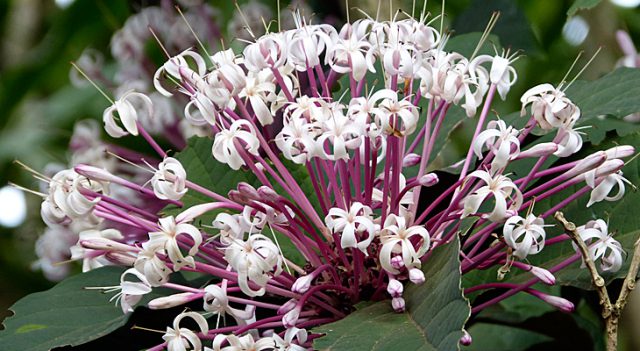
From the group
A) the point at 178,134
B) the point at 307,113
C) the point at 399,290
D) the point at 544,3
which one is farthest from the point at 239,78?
the point at 544,3

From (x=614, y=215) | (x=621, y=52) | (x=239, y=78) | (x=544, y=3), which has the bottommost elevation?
(x=544, y=3)

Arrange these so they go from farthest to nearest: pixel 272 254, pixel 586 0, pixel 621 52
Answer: pixel 621 52, pixel 586 0, pixel 272 254

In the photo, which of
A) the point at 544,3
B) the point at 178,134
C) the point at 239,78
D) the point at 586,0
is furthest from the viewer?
the point at 544,3

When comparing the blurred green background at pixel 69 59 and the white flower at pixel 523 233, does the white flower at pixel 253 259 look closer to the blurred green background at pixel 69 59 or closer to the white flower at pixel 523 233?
the white flower at pixel 523 233

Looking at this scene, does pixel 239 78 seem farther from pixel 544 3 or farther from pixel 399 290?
pixel 544 3

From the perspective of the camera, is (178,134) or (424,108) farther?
(178,134)

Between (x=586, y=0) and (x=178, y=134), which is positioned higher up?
(x=586, y=0)

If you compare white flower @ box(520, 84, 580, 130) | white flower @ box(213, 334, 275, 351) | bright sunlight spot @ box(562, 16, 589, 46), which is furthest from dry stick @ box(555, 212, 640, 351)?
bright sunlight spot @ box(562, 16, 589, 46)

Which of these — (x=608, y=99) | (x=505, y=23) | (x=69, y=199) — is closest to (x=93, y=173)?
(x=69, y=199)

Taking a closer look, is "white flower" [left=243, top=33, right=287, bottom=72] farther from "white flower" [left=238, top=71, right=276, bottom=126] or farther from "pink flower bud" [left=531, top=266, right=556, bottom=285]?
"pink flower bud" [left=531, top=266, right=556, bottom=285]
